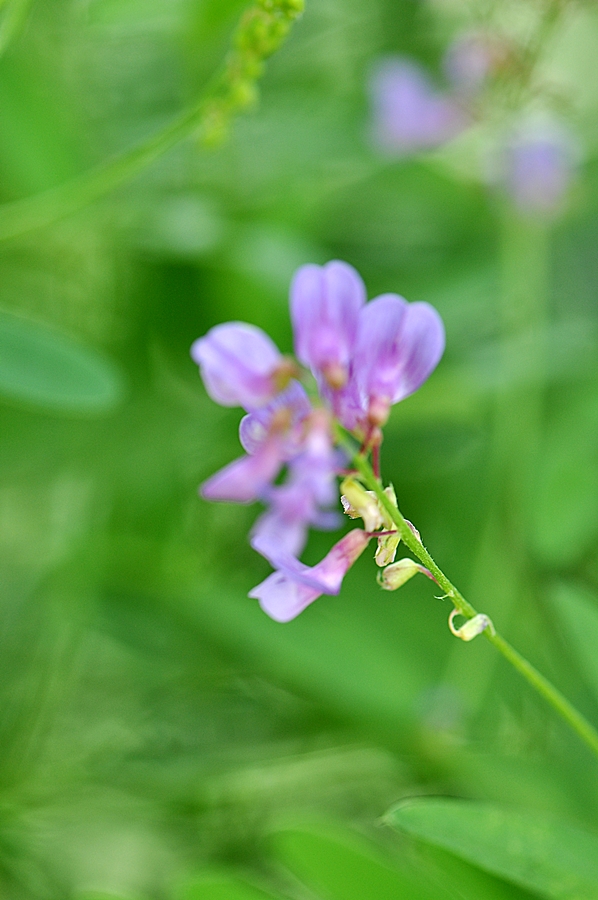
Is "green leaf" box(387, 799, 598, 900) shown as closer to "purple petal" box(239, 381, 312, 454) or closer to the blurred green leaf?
"purple petal" box(239, 381, 312, 454)

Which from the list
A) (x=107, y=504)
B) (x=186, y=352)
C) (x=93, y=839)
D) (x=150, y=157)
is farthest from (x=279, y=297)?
(x=93, y=839)

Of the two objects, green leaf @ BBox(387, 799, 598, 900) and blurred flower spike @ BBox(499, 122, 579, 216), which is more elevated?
blurred flower spike @ BBox(499, 122, 579, 216)

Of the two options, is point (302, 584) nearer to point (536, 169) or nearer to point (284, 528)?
point (284, 528)

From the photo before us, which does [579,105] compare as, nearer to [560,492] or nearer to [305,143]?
[305,143]

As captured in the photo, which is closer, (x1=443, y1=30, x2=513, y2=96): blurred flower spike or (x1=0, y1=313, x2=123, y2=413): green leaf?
(x1=0, y1=313, x2=123, y2=413): green leaf

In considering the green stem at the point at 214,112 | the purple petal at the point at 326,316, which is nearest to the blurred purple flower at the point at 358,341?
the purple petal at the point at 326,316

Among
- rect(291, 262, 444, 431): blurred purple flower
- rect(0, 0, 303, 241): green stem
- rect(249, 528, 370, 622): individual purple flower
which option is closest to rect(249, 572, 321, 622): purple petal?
rect(249, 528, 370, 622): individual purple flower

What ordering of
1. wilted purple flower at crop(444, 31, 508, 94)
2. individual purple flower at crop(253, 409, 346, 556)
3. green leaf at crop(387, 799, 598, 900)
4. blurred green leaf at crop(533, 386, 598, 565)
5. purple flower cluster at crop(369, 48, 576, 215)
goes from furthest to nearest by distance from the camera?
purple flower cluster at crop(369, 48, 576, 215) → wilted purple flower at crop(444, 31, 508, 94) → blurred green leaf at crop(533, 386, 598, 565) → green leaf at crop(387, 799, 598, 900) → individual purple flower at crop(253, 409, 346, 556)
